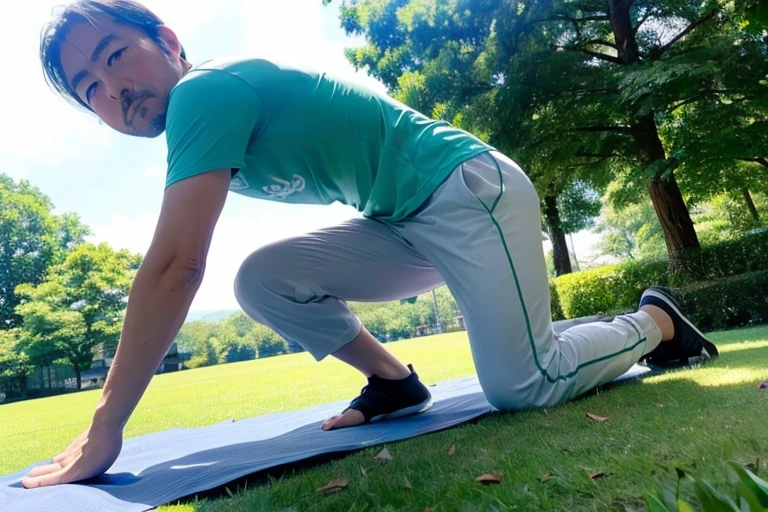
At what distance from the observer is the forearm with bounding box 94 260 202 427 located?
45.9 inches

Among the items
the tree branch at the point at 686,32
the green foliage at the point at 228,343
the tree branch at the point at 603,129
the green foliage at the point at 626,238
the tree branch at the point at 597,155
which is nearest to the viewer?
the tree branch at the point at 686,32

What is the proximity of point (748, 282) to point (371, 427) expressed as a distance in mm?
5275

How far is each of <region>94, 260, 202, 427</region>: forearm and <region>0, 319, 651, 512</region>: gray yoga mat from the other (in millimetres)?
170

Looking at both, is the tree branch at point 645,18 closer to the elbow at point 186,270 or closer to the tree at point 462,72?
the tree at point 462,72

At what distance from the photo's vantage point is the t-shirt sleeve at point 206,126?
1.18 m

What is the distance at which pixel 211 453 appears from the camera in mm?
1506

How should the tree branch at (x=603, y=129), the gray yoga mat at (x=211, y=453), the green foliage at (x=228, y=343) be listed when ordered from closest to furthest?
the gray yoga mat at (x=211, y=453) < the tree branch at (x=603, y=129) < the green foliage at (x=228, y=343)

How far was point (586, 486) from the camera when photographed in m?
0.77

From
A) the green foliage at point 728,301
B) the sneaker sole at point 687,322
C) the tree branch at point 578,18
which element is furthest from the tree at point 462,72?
the sneaker sole at point 687,322

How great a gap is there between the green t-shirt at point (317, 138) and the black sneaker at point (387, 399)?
0.53m

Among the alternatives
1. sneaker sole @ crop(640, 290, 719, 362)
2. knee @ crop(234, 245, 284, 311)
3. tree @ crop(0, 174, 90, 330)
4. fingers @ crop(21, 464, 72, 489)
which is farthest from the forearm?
tree @ crop(0, 174, 90, 330)

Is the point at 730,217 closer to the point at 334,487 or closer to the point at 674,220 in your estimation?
the point at 674,220

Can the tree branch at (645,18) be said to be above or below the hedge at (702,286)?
above

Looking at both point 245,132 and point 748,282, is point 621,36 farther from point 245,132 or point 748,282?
point 245,132
